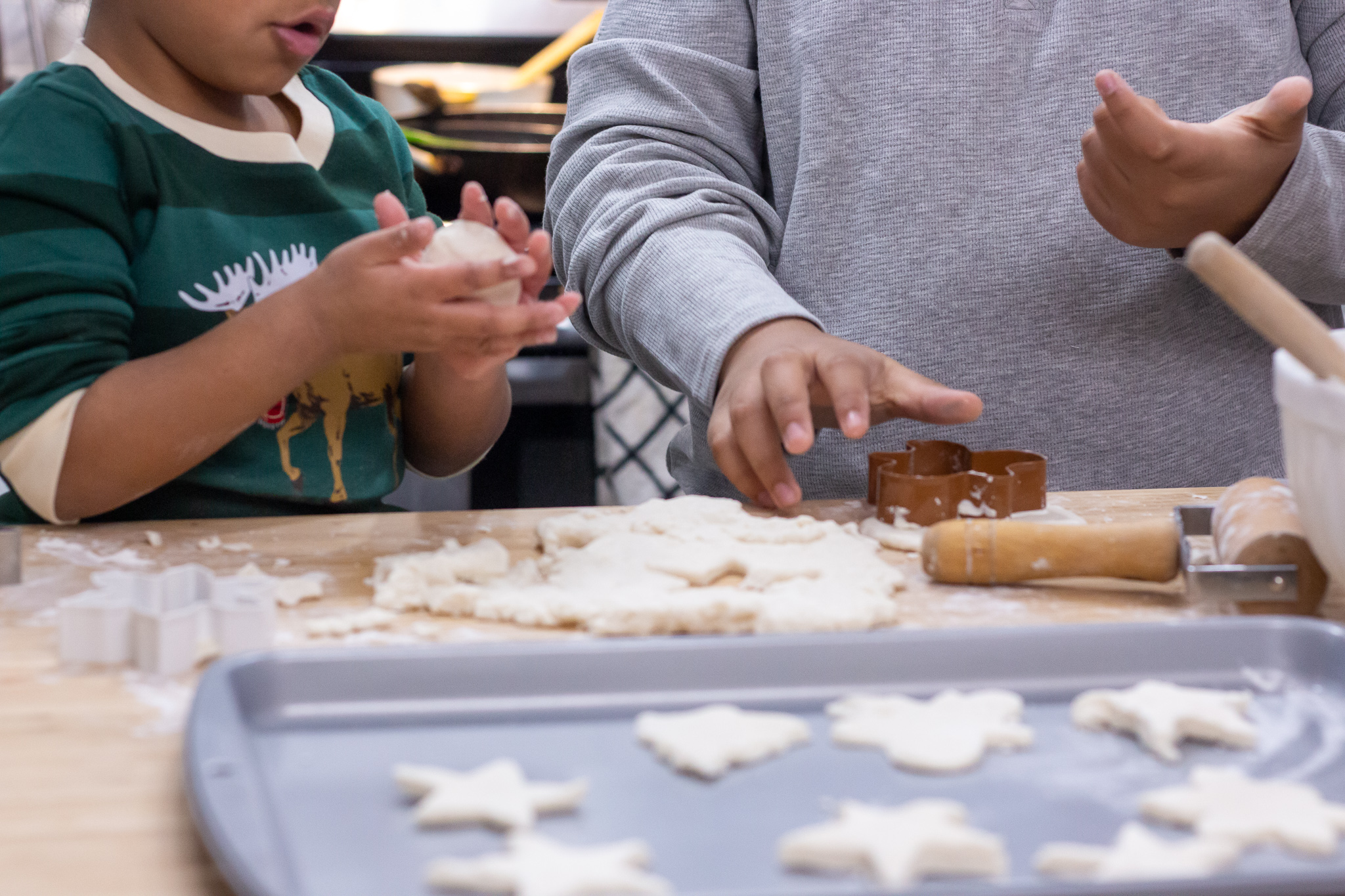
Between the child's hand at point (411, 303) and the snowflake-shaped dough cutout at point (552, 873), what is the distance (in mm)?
443

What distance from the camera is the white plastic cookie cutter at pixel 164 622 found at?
23.4 inches

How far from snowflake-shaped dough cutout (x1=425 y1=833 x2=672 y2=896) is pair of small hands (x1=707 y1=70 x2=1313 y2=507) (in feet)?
1.50

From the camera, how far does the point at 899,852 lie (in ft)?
1.34

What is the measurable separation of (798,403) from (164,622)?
0.45 m

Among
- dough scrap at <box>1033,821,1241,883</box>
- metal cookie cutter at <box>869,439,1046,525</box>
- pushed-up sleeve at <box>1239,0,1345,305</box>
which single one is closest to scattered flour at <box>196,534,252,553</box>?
metal cookie cutter at <box>869,439,1046,525</box>

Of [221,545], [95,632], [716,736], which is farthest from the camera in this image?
[221,545]

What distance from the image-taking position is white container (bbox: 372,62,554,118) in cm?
226

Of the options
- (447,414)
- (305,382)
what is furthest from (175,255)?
(447,414)

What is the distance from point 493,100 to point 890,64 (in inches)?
55.8

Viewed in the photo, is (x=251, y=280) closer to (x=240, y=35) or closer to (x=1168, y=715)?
(x=240, y=35)

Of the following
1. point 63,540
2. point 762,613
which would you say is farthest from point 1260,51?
point 63,540

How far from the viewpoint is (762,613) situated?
0.66m

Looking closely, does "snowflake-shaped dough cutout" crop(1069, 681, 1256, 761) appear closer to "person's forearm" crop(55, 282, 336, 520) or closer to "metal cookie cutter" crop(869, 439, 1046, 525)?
"metal cookie cutter" crop(869, 439, 1046, 525)

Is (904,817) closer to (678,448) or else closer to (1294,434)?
(1294,434)
